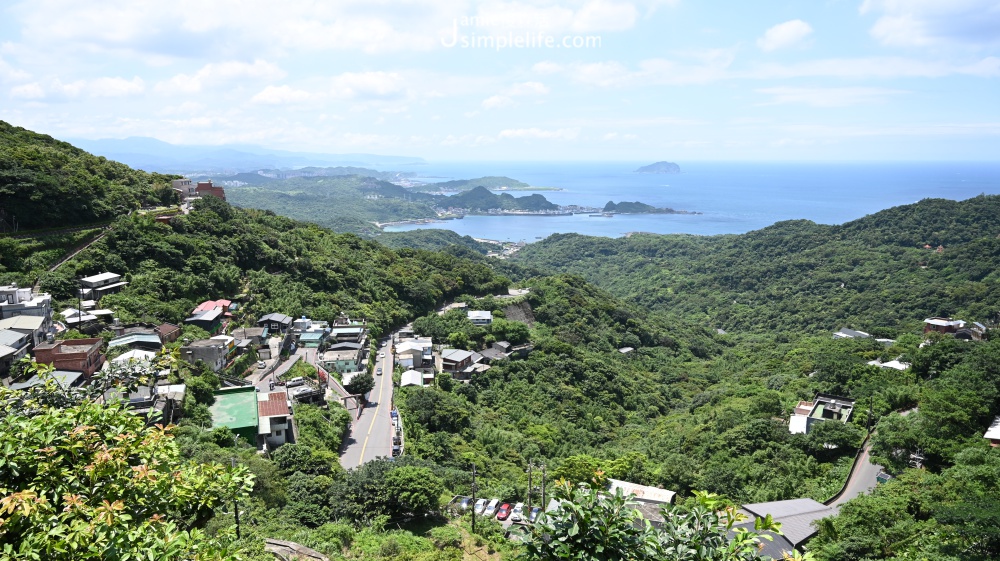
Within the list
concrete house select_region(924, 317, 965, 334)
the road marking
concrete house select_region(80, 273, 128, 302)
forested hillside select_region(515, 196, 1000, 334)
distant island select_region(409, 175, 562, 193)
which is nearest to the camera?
the road marking

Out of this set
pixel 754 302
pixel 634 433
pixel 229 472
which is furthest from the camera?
pixel 754 302

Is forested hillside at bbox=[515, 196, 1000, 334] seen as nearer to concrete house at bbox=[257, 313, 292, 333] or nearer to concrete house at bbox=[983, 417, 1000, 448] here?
concrete house at bbox=[983, 417, 1000, 448]

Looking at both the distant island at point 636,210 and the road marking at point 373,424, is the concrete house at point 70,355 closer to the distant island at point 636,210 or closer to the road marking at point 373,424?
the road marking at point 373,424

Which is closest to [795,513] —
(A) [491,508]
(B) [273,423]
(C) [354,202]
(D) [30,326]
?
(A) [491,508]

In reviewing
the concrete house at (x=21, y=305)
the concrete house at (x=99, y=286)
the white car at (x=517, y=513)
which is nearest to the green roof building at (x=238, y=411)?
the concrete house at (x=21, y=305)

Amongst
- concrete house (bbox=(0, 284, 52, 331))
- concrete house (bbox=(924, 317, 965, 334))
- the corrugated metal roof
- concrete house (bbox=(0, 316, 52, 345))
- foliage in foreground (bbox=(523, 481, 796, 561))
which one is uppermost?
foliage in foreground (bbox=(523, 481, 796, 561))

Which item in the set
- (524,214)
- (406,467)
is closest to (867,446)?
(406,467)

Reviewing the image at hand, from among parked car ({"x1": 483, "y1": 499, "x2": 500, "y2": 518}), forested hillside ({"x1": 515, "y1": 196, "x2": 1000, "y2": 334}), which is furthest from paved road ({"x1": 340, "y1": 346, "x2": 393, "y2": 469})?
forested hillside ({"x1": 515, "y1": 196, "x2": 1000, "y2": 334})

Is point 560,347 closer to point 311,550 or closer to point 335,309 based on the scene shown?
point 335,309
